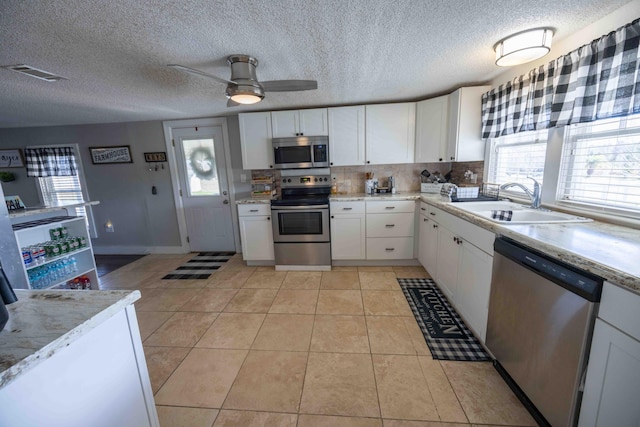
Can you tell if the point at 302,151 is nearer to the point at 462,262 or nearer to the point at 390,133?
the point at 390,133

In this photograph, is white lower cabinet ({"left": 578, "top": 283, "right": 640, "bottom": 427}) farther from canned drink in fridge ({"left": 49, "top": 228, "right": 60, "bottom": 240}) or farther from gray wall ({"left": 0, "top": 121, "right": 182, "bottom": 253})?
gray wall ({"left": 0, "top": 121, "right": 182, "bottom": 253})

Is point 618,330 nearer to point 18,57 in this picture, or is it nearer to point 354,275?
point 354,275

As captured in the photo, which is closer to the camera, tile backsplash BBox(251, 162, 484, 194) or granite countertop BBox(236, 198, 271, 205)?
granite countertop BBox(236, 198, 271, 205)

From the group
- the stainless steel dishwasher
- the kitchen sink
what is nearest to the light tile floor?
the stainless steel dishwasher

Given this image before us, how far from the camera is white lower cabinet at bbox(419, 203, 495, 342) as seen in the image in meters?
1.68

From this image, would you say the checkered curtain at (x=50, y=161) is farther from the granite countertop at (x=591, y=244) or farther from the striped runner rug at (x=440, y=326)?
the granite countertop at (x=591, y=244)

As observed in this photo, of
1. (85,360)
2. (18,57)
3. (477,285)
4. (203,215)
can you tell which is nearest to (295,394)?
(85,360)

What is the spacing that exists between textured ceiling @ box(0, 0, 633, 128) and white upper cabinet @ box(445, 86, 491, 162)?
18 cm

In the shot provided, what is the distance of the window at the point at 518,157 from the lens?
207cm

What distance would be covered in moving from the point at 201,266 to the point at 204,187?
1.25 metres

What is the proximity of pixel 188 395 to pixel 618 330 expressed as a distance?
2116 millimetres

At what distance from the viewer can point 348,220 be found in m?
3.11

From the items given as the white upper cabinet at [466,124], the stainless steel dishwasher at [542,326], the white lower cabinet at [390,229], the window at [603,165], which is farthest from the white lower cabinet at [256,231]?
the window at [603,165]

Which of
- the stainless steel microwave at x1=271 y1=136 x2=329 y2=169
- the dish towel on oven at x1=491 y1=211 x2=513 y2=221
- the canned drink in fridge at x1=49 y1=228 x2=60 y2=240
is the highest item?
the stainless steel microwave at x1=271 y1=136 x2=329 y2=169
